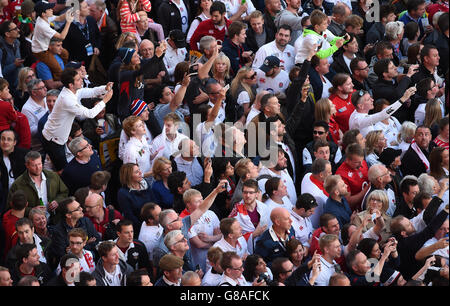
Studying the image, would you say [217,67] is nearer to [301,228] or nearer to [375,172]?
[375,172]

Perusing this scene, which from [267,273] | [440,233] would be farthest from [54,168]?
[440,233]

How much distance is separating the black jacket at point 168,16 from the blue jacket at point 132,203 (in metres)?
3.62

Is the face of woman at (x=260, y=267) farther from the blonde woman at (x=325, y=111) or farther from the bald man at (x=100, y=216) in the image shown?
the blonde woman at (x=325, y=111)

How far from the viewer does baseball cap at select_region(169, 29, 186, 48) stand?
13032 mm

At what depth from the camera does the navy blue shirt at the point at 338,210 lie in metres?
10.7

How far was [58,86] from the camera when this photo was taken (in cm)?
1243

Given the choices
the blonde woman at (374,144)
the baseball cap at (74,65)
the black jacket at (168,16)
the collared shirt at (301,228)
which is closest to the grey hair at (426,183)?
the blonde woman at (374,144)

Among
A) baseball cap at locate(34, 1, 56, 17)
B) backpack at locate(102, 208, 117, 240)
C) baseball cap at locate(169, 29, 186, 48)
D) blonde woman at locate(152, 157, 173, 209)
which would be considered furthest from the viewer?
baseball cap at locate(169, 29, 186, 48)

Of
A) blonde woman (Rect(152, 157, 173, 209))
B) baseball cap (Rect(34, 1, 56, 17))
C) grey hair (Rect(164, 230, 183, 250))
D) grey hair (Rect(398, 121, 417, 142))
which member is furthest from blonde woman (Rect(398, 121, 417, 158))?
baseball cap (Rect(34, 1, 56, 17))

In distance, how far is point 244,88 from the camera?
12414mm

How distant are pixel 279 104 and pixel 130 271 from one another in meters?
2.99

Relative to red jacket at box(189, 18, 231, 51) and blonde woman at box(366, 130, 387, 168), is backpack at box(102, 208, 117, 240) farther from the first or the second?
red jacket at box(189, 18, 231, 51)

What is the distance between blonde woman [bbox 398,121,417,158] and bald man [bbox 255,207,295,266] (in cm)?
223

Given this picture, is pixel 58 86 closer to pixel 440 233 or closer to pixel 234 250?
pixel 234 250
